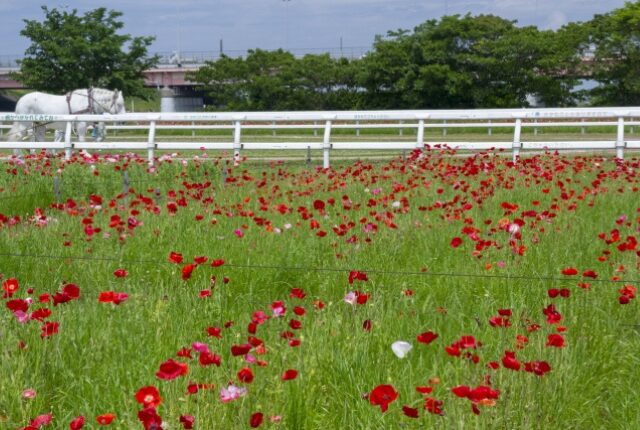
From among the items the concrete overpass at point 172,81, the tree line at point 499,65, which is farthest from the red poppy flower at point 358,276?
the concrete overpass at point 172,81

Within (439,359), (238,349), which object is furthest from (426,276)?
(238,349)

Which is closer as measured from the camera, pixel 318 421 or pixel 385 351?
pixel 318 421

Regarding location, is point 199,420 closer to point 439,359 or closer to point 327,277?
point 439,359

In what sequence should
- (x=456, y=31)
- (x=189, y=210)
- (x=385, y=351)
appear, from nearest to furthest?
(x=385, y=351)
(x=189, y=210)
(x=456, y=31)

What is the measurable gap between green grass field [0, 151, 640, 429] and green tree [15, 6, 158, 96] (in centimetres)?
5083

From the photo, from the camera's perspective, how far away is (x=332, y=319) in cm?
450

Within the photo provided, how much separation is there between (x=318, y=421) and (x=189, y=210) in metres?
4.94

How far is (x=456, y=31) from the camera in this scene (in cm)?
5491

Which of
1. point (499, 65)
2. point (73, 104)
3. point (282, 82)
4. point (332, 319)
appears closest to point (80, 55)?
point (282, 82)

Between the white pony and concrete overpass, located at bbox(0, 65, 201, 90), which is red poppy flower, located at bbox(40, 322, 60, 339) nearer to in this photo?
the white pony

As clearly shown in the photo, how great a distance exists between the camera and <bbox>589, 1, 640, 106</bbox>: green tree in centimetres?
4972

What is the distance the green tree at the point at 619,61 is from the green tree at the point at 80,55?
84.8 feet

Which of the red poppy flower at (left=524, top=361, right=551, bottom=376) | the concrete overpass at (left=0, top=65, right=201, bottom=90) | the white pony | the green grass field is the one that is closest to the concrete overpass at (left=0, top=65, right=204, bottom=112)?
the concrete overpass at (left=0, top=65, right=201, bottom=90)

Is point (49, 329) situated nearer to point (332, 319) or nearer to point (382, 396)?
point (332, 319)
